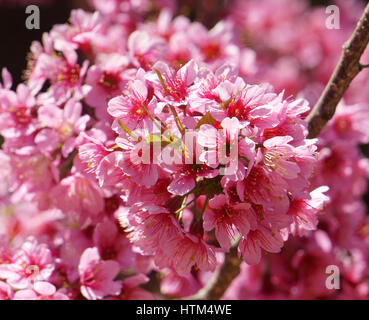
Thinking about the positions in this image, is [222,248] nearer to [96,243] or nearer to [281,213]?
[281,213]

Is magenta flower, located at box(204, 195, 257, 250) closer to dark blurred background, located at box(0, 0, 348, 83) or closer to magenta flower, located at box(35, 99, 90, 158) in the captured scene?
magenta flower, located at box(35, 99, 90, 158)

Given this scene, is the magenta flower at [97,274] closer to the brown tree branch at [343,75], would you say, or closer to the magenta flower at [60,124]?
the magenta flower at [60,124]

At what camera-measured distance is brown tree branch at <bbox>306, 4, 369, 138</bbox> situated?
1627mm

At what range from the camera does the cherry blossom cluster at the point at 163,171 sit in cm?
133

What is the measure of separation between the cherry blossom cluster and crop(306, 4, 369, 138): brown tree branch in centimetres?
18

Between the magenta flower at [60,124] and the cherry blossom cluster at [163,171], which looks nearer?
the cherry blossom cluster at [163,171]

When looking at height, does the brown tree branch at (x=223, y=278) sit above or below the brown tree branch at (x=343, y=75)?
below

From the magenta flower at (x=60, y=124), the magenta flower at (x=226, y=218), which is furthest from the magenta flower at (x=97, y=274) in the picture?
the magenta flower at (x=226, y=218)

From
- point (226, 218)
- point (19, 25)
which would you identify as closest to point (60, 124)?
point (226, 218)

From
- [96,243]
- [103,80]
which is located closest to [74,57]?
[103,80]

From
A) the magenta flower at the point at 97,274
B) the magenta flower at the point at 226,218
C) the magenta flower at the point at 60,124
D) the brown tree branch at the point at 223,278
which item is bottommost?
the brown tree branch at the point at 223,278

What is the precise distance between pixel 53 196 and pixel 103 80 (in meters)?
0.45

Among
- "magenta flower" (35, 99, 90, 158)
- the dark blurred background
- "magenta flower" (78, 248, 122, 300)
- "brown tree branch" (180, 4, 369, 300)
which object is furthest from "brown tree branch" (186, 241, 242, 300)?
the dark blurred background

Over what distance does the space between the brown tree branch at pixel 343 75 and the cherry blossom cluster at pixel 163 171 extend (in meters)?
0.18
